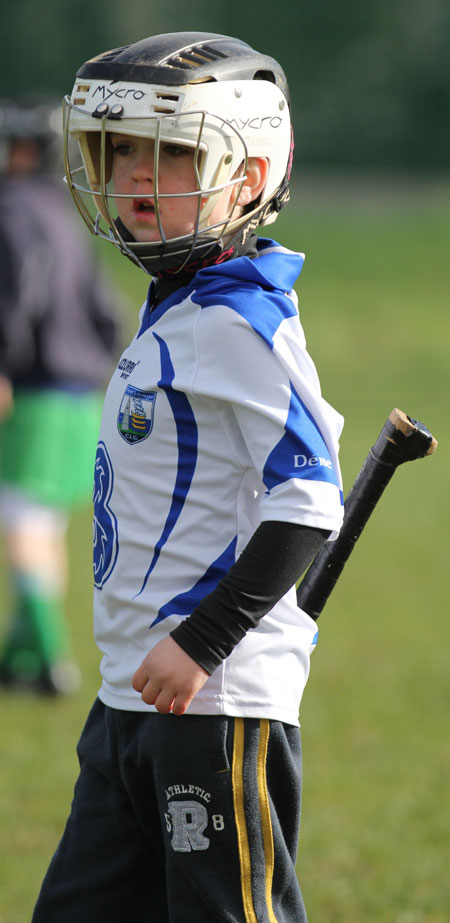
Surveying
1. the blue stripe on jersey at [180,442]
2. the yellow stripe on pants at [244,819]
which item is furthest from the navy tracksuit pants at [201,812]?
the blue stripe on jersey at [180,442]

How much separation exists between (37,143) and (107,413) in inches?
116

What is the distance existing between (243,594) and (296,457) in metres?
0.23

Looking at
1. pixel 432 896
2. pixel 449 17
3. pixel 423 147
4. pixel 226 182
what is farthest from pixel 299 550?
pixel 449 17

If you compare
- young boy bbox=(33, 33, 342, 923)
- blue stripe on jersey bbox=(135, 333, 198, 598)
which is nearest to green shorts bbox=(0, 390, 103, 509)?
young boy bbox=(33, 33, 342, 923)

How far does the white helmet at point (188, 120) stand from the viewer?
6.78ft

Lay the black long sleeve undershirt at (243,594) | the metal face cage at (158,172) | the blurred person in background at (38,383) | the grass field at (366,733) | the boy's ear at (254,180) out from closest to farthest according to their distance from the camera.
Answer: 1. the black long sleeve undershirt at (243,594)
2. the metal face cage at (158,172)
3. the boy's ear at (254,180)
4. the grass field at (366,733)
5. the blurred person in background at (38,383)

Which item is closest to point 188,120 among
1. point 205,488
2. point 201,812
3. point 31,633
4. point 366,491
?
point 205,488

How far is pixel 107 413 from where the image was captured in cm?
225

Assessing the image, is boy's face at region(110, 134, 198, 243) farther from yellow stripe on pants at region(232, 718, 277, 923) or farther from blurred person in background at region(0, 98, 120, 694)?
blurred person in background at region(0, 98, 120, 694)

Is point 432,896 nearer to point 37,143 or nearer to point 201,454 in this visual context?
point 201,454

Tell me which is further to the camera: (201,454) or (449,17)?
(449,17)

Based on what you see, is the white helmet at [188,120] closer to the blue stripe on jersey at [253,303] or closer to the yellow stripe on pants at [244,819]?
the blue stripe on jersey at [253,303]

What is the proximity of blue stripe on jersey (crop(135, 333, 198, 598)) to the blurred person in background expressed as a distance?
2.76 metres

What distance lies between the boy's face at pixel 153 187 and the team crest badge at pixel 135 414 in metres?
0.27
